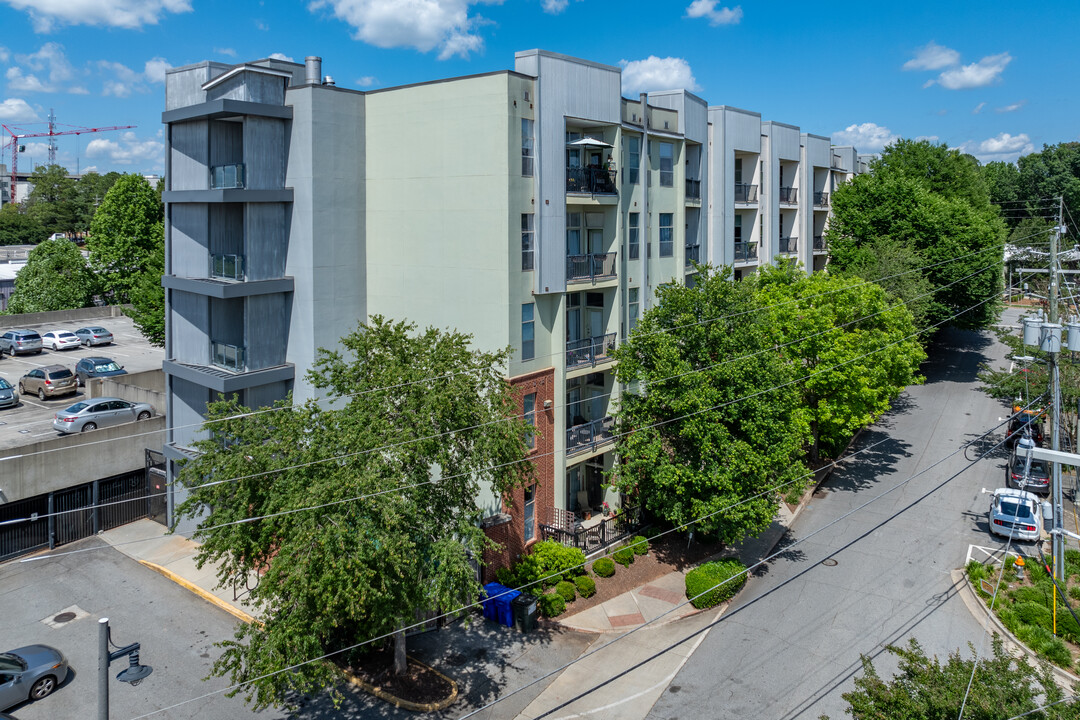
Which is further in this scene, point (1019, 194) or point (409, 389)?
point (1019, 194)

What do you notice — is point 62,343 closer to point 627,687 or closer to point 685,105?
point 685,105

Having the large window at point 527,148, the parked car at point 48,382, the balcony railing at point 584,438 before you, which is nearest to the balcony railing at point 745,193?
the balcony railing at point 584,438

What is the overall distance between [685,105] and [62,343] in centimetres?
4637

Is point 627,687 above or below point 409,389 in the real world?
below

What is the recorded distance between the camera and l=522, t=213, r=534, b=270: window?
85.6 feet

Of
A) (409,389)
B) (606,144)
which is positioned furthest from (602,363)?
(409,389)

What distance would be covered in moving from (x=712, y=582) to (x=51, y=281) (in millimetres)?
64289

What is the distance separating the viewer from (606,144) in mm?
28406

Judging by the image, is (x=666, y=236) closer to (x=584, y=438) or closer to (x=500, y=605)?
(x=584, y=438)

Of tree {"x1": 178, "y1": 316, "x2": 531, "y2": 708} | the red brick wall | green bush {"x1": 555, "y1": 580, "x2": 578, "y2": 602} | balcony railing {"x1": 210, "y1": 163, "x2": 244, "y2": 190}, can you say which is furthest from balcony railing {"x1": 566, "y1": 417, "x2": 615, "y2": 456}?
balcony railing {"x1": 210, "y1": 163, "x2": 244, "y2": 190}

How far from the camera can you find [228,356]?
27.9 m

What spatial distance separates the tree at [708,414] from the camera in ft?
83.4

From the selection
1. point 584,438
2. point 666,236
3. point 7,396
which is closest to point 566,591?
point 584,438

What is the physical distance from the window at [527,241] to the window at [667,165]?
31.7 feet
